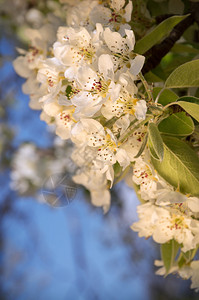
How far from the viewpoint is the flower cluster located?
13.8 inches

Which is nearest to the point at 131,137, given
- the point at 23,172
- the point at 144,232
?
the point at 144,232

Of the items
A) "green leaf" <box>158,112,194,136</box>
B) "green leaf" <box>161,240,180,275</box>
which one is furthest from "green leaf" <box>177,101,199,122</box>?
"green leaf" <box>161,240,180,275</box>

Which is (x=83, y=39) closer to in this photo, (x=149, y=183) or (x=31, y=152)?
(x=149, y=183)

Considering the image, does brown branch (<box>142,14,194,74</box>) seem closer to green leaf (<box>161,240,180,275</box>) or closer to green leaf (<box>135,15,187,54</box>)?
green leaf (<box>135,15,187,54</box>)

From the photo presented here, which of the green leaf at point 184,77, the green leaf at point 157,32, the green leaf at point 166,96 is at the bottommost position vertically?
the green leaf at point 166,96

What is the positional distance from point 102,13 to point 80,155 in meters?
0.18

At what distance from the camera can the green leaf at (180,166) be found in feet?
1.23

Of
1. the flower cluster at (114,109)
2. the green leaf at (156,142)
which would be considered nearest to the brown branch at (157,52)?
the flower cluster at (114,109)

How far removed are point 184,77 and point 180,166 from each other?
3.6 inches

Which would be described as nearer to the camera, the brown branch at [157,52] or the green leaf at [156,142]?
the green leaf at [156,142]

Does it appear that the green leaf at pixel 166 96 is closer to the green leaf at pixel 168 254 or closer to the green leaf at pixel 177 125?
the green leaf at pixel 177 125

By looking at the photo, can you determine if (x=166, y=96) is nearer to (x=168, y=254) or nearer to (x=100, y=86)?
(x=100, y=86)

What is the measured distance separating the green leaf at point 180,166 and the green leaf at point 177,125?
1cm

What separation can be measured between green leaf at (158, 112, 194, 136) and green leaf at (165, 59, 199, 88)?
0.03 meters
